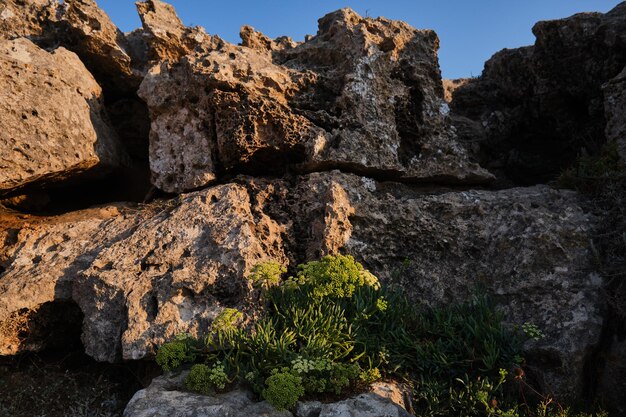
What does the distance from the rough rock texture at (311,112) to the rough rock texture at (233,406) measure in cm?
356

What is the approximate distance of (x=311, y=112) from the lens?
25.6 ft

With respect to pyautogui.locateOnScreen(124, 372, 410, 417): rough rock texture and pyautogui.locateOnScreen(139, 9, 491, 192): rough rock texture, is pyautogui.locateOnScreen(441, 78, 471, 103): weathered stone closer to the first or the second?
pyautogui.locateOnScreen(139, 9, 491, 192): rough rock texture

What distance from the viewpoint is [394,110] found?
8195mm

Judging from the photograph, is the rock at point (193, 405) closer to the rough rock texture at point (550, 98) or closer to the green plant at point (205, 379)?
the green plant at point (205, 379)

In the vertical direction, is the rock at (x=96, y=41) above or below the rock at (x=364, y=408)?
above

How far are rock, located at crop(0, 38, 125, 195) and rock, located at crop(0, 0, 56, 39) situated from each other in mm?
1077

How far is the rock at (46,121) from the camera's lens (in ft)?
23.5

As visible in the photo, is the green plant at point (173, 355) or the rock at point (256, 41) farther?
the rock at point (256, 41)

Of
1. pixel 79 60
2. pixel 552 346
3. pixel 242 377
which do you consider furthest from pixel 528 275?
pixel 79 60

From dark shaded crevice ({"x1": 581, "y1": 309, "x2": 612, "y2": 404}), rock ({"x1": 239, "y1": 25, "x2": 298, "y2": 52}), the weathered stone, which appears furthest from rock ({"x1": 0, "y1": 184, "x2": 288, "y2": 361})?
the weathered stone

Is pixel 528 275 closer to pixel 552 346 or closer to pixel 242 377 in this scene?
pixel 552 346

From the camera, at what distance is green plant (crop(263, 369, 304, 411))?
4.71 meters

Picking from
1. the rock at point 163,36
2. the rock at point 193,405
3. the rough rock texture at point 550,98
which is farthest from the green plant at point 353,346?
the rock at point 163,36

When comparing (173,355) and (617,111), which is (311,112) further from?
(617,111)
